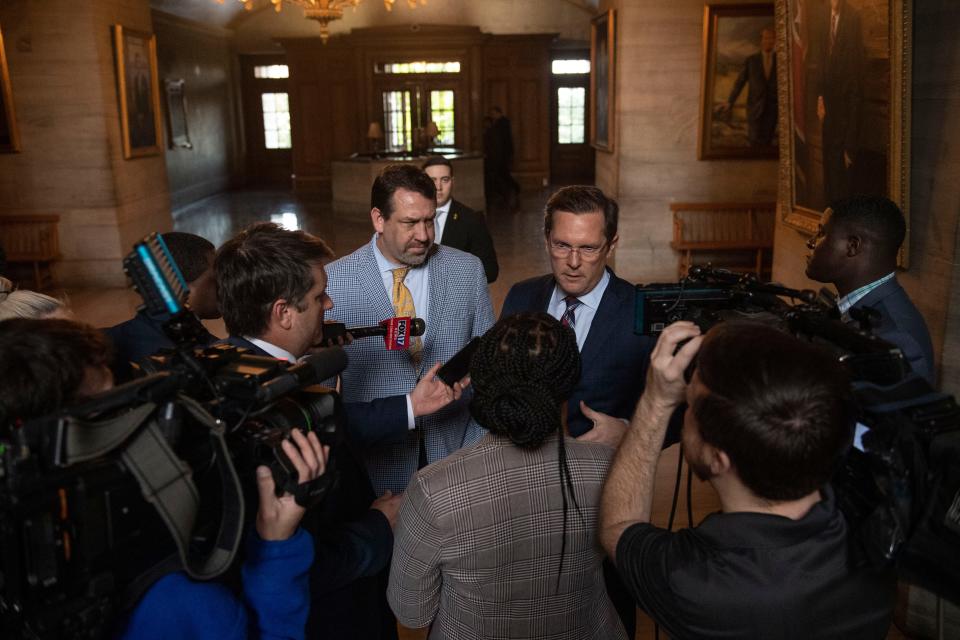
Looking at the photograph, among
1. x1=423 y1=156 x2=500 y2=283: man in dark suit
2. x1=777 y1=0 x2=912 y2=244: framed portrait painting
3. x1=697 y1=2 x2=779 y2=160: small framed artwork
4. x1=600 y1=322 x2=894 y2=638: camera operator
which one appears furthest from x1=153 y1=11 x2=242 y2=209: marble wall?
x1=600 y1=322 x2=894 y2=638: camera operator

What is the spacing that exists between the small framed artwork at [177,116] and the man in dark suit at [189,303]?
16045mm

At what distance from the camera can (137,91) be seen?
984cm

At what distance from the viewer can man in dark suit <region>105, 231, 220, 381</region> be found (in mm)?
2420

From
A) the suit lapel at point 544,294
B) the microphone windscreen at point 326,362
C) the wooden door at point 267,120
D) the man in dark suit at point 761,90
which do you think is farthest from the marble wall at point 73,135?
the wooden door at point 267,120

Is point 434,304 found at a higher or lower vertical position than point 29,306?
lower

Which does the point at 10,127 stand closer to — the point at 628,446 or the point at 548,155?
the point at 628,446

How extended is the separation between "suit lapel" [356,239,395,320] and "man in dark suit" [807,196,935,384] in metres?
1.67

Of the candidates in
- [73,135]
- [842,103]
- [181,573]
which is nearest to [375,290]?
[181,573]

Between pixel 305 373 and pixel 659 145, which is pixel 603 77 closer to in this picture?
pixel 659 145

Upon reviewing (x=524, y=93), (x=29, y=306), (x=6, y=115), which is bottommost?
(x=29, y=306)

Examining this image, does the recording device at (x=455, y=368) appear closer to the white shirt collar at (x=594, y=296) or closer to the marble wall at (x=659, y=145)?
the white shirt collar at (x=594, y=296)

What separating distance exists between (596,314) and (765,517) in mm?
1311

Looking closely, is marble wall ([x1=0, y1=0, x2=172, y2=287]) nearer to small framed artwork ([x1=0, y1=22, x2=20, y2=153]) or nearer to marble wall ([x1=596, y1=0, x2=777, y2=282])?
small framed artwork ([x1=0, y1=22, x2=20, y2=153])

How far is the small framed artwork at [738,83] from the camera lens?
8508 mm
